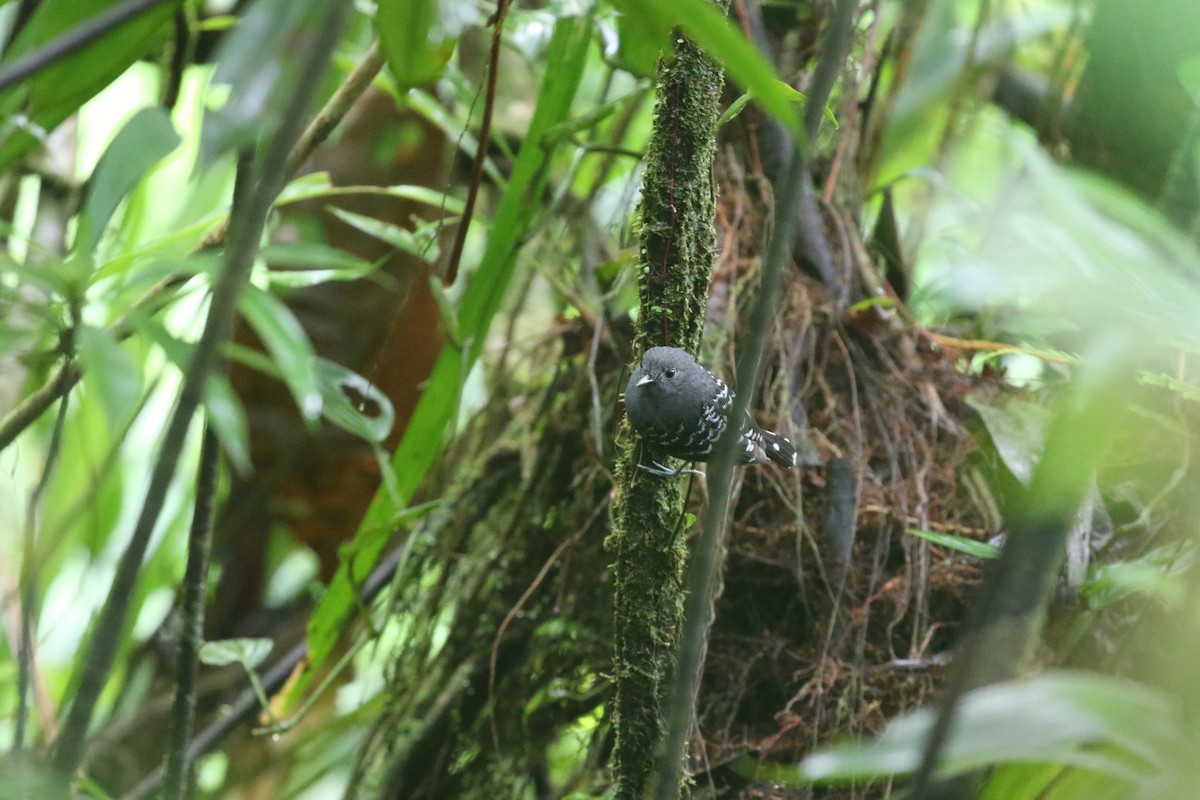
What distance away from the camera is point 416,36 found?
3.40ft

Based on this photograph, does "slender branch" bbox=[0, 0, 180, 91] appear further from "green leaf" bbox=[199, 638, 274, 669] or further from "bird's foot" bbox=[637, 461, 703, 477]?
"green leaf" bbox=[199, 638, 274, 669]

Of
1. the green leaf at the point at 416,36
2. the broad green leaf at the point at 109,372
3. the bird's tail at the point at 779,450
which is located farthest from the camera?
the bird's tail at the point at 779,450

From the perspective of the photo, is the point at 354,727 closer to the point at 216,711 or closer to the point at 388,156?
the point at 216,711

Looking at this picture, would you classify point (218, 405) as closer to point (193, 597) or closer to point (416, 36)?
point (193, 597)

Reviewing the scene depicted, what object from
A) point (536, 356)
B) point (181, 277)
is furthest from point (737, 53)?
point (536, 356)

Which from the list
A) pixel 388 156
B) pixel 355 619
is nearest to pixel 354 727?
pixel 355 619

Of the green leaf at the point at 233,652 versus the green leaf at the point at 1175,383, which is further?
the green leaf at the point at 233,652

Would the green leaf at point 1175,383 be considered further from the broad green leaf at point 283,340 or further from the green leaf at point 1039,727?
the broad green leaf at point 283,340

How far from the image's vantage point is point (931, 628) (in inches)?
60.9

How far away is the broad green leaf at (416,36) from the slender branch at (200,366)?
0.47m

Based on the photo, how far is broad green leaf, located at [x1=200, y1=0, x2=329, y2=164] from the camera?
0.64 meters

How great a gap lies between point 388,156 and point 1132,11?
1818 millimetres

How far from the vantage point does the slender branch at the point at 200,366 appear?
0.49 m

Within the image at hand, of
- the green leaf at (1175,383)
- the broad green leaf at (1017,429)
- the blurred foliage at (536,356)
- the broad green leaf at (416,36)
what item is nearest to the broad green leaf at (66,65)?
the blurred foliage at (536,356)
